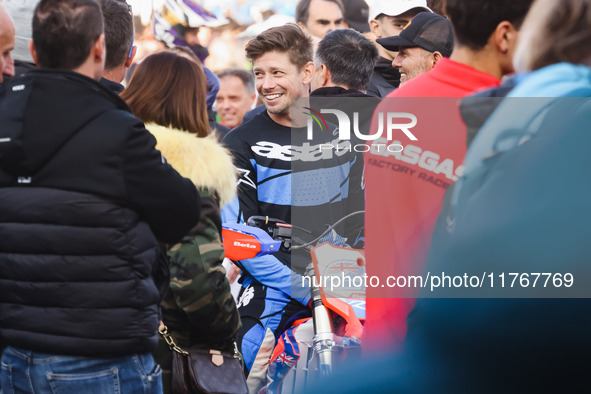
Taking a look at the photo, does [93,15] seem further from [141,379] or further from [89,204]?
[141,379]

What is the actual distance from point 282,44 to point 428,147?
2.80m

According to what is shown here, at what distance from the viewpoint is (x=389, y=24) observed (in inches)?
233

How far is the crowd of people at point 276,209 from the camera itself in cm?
139

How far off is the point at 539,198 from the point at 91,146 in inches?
55.0

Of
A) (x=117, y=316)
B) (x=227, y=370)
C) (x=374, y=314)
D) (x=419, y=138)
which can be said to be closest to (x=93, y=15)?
(x=117, y=316)

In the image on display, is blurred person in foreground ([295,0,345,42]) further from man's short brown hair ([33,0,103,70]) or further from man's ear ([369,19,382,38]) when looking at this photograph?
man's short brown hair ([33,0,103,70])

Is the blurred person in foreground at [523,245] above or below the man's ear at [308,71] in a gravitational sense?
above

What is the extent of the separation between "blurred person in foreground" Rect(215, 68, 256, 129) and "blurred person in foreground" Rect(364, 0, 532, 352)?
261 inches

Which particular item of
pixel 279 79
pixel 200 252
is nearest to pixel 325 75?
pixel 279 79

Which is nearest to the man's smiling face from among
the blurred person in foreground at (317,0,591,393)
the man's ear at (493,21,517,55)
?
the man's ear at (493,21,517,55)

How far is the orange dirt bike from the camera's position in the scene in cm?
308

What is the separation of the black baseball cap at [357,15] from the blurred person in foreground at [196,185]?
490 centimetres

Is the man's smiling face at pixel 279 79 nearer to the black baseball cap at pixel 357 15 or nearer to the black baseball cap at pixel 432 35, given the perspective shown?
the black baseball cap at pixel 432 35

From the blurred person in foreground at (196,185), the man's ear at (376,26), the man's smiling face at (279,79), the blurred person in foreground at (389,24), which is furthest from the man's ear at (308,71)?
the blurred person in foreground at (196,185)
